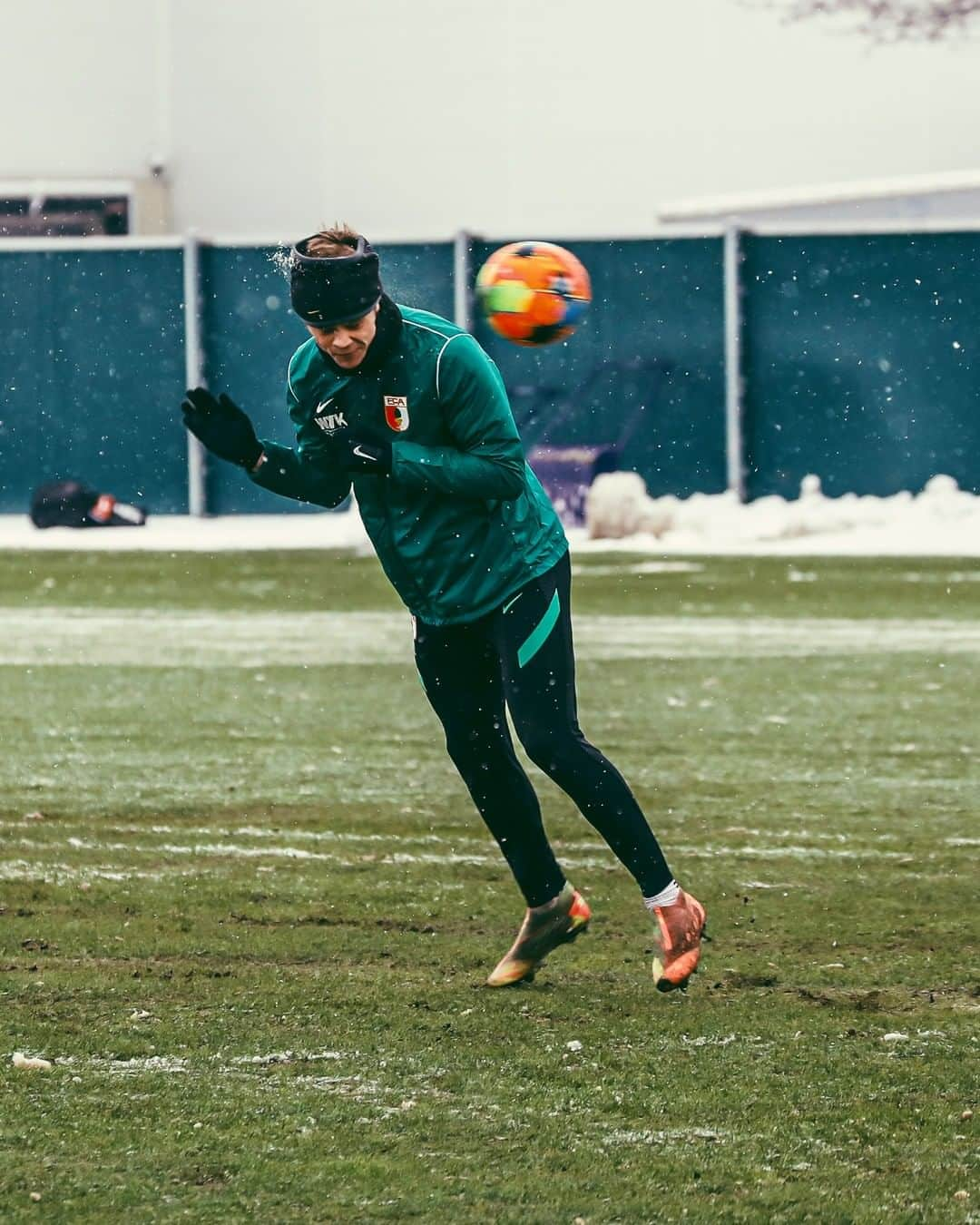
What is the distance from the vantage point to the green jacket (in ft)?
18.2

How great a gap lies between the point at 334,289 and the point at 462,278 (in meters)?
19.9

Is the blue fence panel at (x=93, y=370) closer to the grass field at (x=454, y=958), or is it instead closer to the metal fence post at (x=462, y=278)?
A: the metal fence post at (x=462, y=278)

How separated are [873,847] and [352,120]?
22687mm

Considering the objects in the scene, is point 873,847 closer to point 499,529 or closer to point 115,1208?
point 499,529

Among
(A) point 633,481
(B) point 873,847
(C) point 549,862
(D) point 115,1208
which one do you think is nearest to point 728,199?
(A) point 633,481

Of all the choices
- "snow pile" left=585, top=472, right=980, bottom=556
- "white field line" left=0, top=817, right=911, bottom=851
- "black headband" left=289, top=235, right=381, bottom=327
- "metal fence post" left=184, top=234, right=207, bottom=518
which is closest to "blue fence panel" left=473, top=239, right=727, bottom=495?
"snow pile" left=585, top=472, right=980, bottom=556

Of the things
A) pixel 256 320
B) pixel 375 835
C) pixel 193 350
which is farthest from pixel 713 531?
pixel 375 835

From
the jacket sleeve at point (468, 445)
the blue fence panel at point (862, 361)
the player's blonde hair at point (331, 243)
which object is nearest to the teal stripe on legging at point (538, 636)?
the jacket sleeve at point (468, 445)

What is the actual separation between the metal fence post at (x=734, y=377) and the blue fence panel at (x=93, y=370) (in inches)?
240

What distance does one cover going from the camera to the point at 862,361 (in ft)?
80.5

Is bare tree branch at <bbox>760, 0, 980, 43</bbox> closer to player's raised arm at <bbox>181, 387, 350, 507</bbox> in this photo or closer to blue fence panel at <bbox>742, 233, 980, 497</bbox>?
blue fence panel at <bbox>742, 233, 980, 497</bbox>

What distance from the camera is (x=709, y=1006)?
5656 mm

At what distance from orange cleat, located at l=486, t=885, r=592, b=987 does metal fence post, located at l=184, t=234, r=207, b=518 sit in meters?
19.8

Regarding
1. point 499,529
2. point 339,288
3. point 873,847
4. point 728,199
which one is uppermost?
point 728,199
